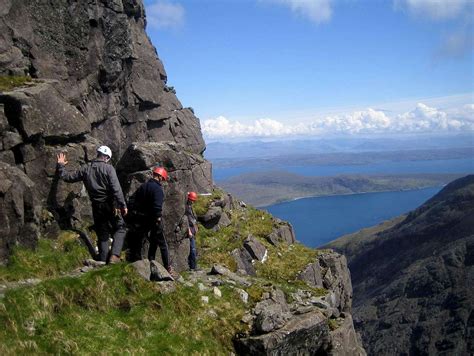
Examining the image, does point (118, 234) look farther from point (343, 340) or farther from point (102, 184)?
point (343, 340)

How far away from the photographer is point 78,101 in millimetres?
30922

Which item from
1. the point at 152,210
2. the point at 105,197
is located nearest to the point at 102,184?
the point at 105,197

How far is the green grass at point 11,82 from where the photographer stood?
20.6 m

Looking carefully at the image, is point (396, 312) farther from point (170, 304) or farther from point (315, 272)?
point (170, 304)

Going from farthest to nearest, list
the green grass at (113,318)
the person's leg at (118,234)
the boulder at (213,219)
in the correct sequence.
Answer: the boulder at (213,219), the person's leg at (118,234), the green grass at (113,318)

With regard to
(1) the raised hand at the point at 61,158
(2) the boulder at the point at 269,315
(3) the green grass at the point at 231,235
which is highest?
(1) the raised hand at the point at 61,158

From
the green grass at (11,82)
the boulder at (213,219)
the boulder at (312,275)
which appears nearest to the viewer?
the green grass at (11,82)

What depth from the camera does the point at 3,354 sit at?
1023cm

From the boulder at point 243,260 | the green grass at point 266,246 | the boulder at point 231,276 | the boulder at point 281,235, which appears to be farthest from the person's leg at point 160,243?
the boulder at point 281,235

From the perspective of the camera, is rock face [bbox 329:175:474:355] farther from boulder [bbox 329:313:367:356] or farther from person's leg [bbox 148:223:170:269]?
person's leg [bbox 148:223:170:269]

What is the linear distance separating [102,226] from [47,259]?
2.42 metres

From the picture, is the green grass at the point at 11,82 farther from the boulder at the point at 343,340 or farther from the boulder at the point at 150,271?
the boulder at the point at 343,340

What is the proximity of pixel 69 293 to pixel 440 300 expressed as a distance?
624ft

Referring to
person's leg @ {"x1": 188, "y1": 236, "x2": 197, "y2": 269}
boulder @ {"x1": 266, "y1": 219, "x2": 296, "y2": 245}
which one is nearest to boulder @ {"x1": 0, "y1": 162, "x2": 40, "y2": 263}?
person's leg @ {"x1": 188, "y1": 236, "x2": 197, "y2": 269}
